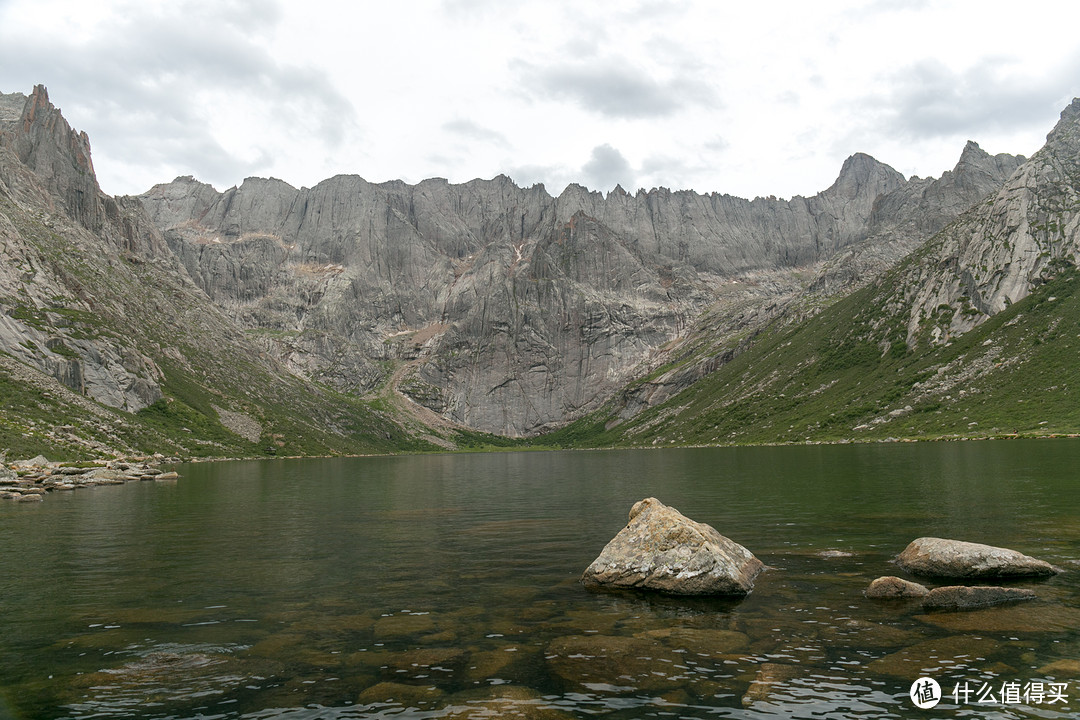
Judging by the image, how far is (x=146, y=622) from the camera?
2064 centimetres

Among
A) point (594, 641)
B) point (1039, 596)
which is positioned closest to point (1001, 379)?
point (1039, 596)

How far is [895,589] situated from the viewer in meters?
20.9

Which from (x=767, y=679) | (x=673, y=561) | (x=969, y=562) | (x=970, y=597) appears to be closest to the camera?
(x=767, y=679)

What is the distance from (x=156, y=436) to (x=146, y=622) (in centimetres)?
19534

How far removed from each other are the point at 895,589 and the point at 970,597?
2155 mm

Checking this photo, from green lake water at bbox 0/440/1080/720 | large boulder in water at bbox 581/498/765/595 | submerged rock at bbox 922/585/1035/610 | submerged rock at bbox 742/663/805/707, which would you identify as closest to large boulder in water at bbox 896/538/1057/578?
green lake water at bbox 0/440/1080/720

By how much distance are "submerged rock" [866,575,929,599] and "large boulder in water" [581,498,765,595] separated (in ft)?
14.4

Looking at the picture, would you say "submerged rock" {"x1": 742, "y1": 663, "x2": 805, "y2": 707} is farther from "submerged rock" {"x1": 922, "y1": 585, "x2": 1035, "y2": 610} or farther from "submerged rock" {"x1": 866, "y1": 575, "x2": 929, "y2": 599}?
"submerged rock" {"x1": 866, "y1": 575, "x2": 929, "y2": 599}

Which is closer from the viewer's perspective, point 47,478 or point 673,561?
point 673,561

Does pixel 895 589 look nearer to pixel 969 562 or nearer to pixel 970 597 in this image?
pixel 970 597

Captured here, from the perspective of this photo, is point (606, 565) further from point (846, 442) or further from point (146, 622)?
point (846, 442)

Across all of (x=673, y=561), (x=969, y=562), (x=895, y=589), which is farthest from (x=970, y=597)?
(x=673, y=561)

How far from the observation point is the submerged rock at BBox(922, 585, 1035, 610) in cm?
1945

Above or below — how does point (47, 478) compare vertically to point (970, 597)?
below
